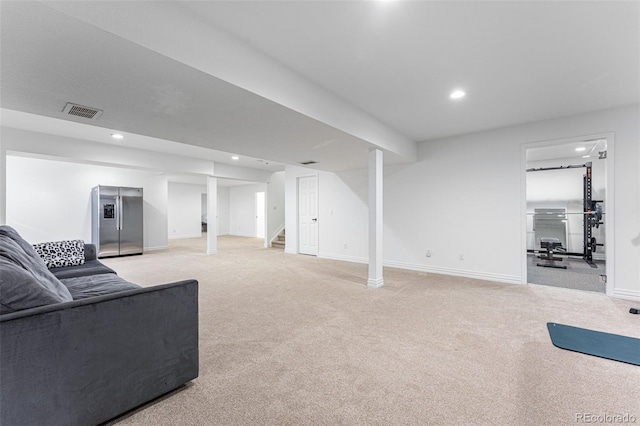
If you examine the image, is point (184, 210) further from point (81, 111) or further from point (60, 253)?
point (81, 111)

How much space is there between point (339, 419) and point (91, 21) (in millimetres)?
2616

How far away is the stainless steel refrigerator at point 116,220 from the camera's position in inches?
266

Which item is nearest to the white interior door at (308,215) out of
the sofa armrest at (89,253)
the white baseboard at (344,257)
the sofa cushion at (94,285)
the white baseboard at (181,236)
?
the white baseboard at (344,257)

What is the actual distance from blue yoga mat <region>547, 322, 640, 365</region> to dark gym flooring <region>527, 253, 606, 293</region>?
6.52ft

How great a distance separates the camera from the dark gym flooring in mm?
4262

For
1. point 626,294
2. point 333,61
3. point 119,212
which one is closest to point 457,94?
point 333,61

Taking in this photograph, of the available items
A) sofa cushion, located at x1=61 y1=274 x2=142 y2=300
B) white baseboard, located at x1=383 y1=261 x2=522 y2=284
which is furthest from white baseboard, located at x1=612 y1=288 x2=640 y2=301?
sofa cushion, located at x1=61 y1=274 x2=142 y2=300

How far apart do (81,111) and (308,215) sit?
541cm

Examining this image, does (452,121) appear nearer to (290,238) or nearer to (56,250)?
(290,238)

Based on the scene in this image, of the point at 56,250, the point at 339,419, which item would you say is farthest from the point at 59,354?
the point at 56,250

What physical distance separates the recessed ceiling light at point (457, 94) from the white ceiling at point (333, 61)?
78 millimetres

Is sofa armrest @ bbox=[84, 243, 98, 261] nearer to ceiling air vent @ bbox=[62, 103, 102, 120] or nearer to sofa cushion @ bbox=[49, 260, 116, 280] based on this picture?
sofa cushion @ bbox=[49, 260, 116, 280]

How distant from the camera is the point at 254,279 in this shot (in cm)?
471

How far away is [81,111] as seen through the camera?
2.65 meters
